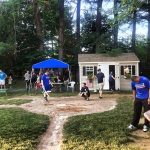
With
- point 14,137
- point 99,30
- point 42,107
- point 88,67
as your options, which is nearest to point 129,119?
point 14,137

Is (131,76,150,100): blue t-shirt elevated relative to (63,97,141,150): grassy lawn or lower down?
elevated

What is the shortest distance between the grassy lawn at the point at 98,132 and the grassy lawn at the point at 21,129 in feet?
2.81

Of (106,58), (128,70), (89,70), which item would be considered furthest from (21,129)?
(128,70)

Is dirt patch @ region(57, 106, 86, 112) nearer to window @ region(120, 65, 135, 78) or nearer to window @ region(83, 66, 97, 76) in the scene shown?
window @ region(83, 66, 97, 76)

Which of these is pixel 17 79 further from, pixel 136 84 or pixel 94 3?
pixel 136 84

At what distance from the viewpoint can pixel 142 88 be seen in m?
12.2

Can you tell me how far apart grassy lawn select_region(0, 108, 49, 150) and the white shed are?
533 inches

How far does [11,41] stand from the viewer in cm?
3912

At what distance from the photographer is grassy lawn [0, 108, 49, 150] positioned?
10516 millimetres

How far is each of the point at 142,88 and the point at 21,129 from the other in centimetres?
390

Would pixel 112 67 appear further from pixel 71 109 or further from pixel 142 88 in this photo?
pixel 142 88

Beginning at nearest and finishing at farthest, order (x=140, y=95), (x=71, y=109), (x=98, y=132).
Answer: (x=98, y=132) → (x=140, y=95) → (x=71, y=109)

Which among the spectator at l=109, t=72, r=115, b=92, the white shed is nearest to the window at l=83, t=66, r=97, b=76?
the white shed

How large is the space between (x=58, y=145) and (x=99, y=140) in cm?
111
